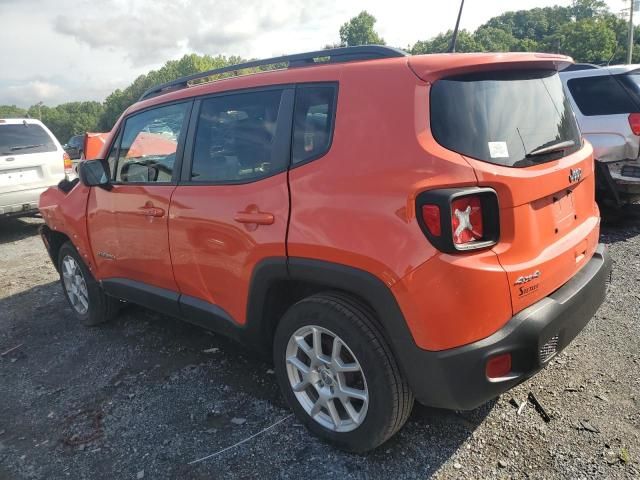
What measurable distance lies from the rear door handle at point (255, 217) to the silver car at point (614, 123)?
167 inches

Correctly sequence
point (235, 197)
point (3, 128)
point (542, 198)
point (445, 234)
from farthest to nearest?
point (3, 128) < point (235, 197) < point (542, 198) < point (445, 234)

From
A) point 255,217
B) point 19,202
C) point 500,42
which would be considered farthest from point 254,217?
point 500,42

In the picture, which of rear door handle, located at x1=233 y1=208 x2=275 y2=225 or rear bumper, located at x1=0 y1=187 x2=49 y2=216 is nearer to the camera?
rear door handle, located at x1=233 y1=208 x2=275 y2=225

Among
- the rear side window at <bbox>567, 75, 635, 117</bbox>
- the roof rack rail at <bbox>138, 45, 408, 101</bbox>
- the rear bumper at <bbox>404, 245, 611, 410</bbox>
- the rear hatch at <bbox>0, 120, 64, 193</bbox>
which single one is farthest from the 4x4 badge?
the rear hatch at <bbox>0, 120, 64, 193</bbox>

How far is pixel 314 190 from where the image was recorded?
2.32 metres

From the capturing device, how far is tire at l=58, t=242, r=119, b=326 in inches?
167

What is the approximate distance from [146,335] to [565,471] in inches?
122

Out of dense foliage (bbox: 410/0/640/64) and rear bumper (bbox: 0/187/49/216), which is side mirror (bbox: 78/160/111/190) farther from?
dense foliage (bbox: 410/0/640/64)

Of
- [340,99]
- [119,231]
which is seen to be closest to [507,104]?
[340,99]

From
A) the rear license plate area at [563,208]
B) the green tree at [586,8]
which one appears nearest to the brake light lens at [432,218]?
the rear license plate area at [563,208]

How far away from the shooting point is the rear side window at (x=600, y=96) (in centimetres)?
567

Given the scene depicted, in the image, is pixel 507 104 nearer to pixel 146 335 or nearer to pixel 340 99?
pixel 340 99

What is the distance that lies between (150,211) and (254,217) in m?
1.04

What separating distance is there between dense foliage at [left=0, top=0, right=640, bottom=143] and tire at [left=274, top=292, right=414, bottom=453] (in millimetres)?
36389
